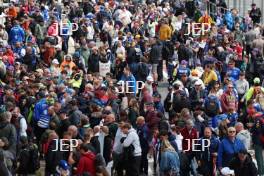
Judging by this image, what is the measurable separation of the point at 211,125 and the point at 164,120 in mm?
1448

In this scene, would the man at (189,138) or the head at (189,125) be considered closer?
the man at (189,138)

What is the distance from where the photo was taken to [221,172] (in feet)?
101

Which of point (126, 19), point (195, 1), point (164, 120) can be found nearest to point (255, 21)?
point (195, 1)

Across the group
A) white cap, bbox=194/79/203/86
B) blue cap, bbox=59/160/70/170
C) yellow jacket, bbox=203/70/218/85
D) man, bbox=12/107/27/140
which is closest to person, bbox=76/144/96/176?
blue cap, bbox=59/160/70/170

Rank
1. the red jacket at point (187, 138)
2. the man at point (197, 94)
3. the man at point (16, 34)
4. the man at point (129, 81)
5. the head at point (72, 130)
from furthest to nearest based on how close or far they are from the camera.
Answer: the man at point (16, 34) → the man at point (129, 81) → the man at point (197, 94) → the red jacket at point (187, 138) → the head at point (72, 130)

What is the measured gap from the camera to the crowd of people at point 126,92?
106ft

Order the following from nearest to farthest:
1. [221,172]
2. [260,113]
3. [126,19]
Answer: [221,172] → [260,113] → [126,19]

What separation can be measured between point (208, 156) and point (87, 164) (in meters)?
3.43

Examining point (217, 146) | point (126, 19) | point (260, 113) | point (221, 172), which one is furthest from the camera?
point (126, 19)

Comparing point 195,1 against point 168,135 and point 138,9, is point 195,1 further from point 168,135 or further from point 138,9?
point 168,135

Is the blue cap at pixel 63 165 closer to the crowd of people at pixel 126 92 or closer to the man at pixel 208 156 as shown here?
the crowd of people at pixel 126 92

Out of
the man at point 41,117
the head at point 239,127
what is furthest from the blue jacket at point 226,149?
the man at point 41,117

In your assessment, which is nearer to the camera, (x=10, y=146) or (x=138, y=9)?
(x=10, y=146)

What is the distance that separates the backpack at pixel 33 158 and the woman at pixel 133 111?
270cm
